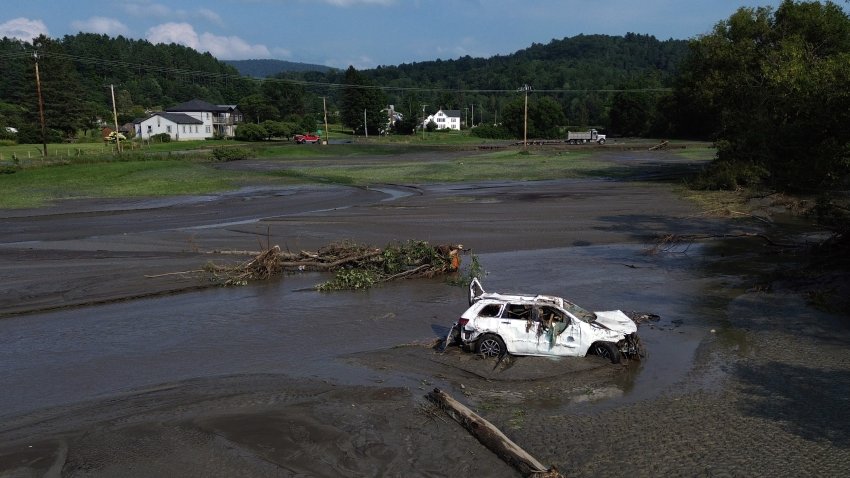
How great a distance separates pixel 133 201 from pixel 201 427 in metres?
39.4

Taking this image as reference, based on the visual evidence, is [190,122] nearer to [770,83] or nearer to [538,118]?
[538,118]

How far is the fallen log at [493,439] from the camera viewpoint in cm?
1088

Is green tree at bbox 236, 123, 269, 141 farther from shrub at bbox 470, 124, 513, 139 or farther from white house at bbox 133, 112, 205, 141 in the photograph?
shrub at bbox 470, 124, 513, 139

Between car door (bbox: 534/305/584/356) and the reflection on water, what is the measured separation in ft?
4.12

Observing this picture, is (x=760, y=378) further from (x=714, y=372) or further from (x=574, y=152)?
(x=574, y=152)

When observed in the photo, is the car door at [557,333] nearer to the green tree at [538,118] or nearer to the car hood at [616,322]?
the car hood at [616,322]

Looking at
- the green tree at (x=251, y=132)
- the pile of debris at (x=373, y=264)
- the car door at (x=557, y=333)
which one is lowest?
the pile of debris at (x=373, y=264)

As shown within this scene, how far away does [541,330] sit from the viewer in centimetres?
1606

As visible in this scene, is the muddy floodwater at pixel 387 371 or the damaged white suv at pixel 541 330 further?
the damaged white suv at pixel 541 330

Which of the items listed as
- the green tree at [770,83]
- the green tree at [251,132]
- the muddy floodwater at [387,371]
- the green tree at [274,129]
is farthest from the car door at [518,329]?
the green tree at [274,129]

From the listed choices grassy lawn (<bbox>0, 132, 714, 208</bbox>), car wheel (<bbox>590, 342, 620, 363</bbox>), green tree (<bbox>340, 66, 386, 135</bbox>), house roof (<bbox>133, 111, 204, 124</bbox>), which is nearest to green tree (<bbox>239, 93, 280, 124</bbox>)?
green tree (<bbox>340, 66, 386, 135</bbox>)

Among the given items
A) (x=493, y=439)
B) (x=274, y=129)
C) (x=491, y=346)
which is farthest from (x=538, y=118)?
(x=493, y=439)

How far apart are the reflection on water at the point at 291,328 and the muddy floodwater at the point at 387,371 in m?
0.09

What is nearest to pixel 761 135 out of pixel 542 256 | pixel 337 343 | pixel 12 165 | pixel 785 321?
pixel 542 256
